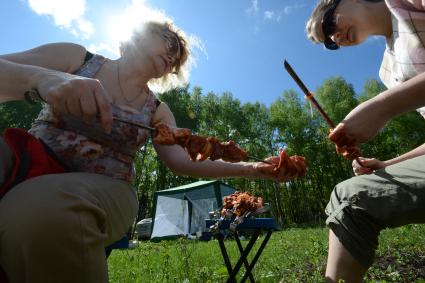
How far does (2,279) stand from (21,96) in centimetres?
88

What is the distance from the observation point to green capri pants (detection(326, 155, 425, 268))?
204 centimetres

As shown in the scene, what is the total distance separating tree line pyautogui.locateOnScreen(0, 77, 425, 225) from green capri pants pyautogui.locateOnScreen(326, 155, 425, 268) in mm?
37985

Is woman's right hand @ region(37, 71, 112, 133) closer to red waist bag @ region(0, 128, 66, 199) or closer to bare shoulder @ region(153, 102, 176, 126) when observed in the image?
red waist bag @ region(0, 128, 66, 199)

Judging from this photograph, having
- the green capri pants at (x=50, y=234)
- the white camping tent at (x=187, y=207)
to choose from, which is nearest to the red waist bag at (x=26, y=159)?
the green capri pants at (x=50, y=234)

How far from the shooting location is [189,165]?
2951mm

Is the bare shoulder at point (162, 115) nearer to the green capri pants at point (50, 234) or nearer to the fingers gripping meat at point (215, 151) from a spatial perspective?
the fingers gripping meat at point (215, 151)

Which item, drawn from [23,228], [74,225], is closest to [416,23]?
[74,225]

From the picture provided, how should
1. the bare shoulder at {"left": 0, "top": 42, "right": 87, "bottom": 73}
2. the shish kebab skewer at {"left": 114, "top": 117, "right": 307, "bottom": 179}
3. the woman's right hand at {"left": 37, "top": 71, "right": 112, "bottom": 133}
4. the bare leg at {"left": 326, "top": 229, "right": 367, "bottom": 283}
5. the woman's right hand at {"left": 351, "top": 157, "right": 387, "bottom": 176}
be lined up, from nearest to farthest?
the woman's right hand at {"left": 37, "top": 71, "right": 112, "bottom": 133}, the bare shoulder at {"left": 0, "top": 42, "right": 87, "bottom": 73}, the bare leg at {"left": 326, "top": 229, "right": 367, "bottom": 283}, the shish kebab skewer at {"left": 114, "top": 117, "right": 307, "bottom": 179}, the woman's right hand at {"left": 351, "top": 157, "right": 387, "bottom": 176}

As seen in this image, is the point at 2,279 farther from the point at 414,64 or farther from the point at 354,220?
the point at 414,64

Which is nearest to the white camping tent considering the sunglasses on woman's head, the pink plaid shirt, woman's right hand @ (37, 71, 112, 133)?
the sunglasses on woman's head

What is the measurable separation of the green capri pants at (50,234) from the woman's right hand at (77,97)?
11.5 inches

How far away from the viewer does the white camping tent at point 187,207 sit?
1775 cm

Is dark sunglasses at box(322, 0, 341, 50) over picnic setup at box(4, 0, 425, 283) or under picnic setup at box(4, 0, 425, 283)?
over

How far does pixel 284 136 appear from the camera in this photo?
138ft
